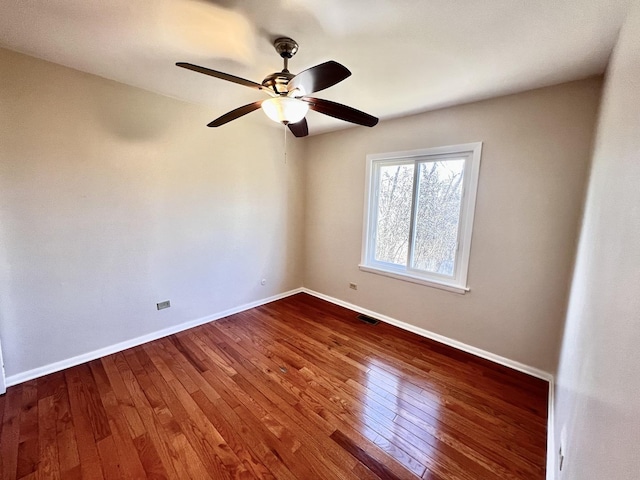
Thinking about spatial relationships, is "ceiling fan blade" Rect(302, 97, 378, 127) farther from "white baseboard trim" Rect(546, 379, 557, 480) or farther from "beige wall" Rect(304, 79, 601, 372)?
"white baseboard trim" Rect(546, 379, 557, 480)

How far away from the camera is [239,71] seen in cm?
197

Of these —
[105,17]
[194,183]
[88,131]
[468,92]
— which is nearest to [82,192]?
[88,131]

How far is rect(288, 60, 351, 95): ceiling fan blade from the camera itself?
1199 mm

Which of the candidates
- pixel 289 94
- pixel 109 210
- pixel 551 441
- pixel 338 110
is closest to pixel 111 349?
pixel 109 210

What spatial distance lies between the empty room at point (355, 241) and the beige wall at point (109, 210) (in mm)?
16

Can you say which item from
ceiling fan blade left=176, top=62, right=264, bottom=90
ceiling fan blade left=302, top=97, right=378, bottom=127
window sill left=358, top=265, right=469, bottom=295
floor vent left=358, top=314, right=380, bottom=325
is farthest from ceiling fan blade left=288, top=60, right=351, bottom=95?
floor vent left=358, top=314, right=380, bottom=325

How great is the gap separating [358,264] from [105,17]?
3044 millimetres

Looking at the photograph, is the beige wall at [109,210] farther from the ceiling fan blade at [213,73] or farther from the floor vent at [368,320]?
the floor vent at [368,320]

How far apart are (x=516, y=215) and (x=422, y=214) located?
85 cm

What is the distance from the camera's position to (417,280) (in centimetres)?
287

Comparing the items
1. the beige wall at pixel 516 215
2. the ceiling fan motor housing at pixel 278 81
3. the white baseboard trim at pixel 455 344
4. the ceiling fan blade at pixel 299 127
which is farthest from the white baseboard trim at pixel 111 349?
the ceiling fan motor housing at pixel 278 81

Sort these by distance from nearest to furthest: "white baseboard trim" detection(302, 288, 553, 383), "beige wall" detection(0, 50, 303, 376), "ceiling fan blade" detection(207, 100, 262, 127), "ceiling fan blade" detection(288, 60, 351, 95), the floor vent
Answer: "ceiling fan blade" detection(288, 60, 351, 95), "ceiling fan blade" detection(207, 100, 262, 127), "beige wall" detection(0, 50, 303, 376), "white baseboard trim" detection(302, 288, 553, 383), the floor vent

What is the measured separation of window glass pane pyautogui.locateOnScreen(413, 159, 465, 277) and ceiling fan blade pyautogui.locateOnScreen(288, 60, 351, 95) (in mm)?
1788

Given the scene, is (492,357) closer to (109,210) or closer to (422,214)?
(422,214)
